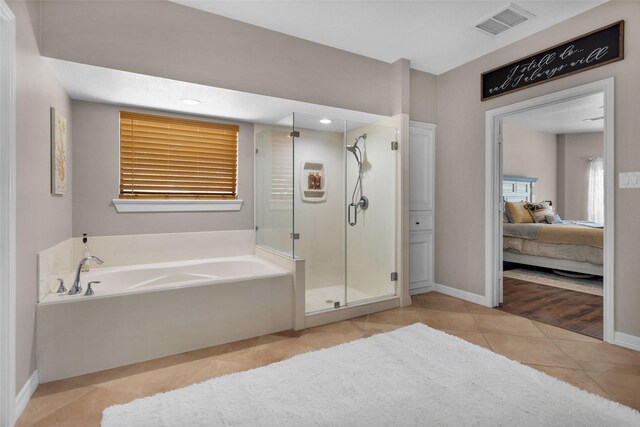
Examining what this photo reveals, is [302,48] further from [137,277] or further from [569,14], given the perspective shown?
[137,277]

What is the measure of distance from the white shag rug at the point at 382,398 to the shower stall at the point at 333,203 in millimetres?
1045

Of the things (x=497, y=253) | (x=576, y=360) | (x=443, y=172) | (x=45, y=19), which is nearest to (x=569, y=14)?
(x=443, y=172)

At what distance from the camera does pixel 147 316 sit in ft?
7.62

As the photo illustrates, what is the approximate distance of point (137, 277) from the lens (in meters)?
3.04

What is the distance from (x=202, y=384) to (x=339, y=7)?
2811mm

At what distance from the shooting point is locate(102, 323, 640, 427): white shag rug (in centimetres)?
167

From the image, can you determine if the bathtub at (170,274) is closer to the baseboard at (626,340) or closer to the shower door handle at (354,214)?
the shower door handle at (354,214)

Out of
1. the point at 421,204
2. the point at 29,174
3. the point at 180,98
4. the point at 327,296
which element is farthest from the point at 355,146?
the point at 29,174

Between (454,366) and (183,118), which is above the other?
(183,118)

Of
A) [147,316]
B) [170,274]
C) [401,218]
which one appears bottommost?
[147,316]

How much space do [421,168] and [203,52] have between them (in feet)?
8.59

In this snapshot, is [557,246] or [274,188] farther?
[557,246]

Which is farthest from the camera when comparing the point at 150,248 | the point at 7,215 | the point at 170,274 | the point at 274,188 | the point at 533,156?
the point at 533,156

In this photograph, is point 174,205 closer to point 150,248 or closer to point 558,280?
point 150,248
